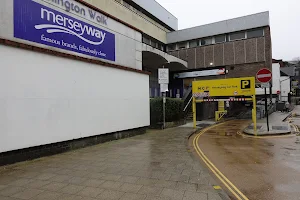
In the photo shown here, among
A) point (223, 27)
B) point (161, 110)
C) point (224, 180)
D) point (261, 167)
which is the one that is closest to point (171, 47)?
point (223, 27)

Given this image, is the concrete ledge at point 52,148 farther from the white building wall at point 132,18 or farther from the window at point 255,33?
the window at point 255,33

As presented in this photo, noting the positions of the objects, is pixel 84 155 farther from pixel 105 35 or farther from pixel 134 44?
pixel 134 44

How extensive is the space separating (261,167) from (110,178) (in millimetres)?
4355

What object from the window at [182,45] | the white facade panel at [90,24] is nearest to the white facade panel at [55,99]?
the white facade panel at [90,24]

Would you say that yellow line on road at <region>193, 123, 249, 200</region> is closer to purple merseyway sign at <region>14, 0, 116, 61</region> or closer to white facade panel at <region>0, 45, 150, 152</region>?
white facade panel at <region>0, 45, 150, 152</region>

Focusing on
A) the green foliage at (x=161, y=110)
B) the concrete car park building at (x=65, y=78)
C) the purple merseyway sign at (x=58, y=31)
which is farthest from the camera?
the green foliage at (x=161, y=110)

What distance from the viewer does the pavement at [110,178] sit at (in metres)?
4.49

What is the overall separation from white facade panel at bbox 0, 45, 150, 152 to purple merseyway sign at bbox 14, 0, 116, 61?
68 centimetres

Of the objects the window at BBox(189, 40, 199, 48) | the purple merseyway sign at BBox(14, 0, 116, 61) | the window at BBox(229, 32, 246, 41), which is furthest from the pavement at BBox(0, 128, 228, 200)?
the window at BBox(189, 40, 199, 48)

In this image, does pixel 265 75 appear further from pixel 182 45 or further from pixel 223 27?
pixel 182 45

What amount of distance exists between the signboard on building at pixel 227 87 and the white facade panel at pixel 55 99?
272 inches

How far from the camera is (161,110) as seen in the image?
55.5 ft

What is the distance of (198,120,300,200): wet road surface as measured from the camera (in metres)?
4.79

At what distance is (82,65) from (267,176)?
7.61 metres
